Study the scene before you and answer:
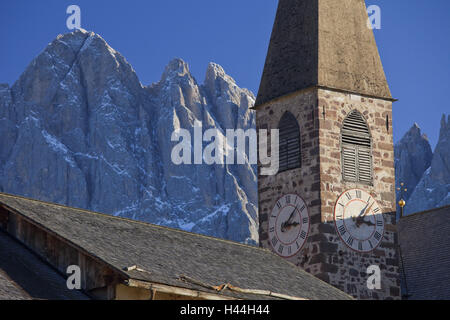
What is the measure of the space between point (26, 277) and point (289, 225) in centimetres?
1499

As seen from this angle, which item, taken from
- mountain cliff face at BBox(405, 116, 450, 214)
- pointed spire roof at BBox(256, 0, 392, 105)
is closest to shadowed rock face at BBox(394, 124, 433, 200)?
mountain cliff face at BBox(405, 116, 450, 214)

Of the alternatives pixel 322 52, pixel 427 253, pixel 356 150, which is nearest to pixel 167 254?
pixel 356 150

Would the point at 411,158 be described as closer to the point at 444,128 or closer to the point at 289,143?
the point at 444,128

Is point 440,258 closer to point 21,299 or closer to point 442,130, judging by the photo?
point 21,299

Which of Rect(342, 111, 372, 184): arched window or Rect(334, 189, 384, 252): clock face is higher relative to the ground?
Rect(342, 111, 372, 184): arched window

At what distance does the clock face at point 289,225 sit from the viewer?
3266cm

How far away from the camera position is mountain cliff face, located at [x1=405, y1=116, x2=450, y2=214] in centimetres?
15488

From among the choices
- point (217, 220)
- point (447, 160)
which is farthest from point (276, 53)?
point (217, 220)

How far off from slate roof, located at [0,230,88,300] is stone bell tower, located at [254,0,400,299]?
1273 centimetres

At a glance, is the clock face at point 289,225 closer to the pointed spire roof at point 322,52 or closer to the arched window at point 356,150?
the arched window at point 356,150

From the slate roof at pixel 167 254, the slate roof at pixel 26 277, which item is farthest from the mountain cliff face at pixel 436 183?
the slate roof at pixel 26 277

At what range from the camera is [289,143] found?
111 feet

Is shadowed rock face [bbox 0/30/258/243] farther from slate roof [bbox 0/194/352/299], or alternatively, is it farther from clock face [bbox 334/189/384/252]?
slate roof [bbox 0/194/352/299]

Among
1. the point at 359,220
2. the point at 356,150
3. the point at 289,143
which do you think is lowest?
the point at 359,220
